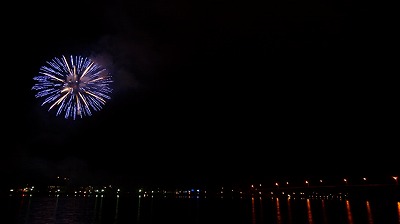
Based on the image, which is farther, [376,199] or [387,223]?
[376,199]

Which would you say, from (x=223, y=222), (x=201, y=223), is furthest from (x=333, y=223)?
(x=201, y=223)

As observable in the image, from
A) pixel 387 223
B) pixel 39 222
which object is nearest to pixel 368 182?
pixel 387 223

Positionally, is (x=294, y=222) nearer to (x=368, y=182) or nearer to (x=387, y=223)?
(x=387, y=223)

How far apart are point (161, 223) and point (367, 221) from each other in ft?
89.1

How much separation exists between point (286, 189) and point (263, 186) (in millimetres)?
26310

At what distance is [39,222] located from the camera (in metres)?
41.0

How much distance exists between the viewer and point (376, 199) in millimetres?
97188

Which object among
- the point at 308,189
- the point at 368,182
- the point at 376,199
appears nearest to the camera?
the point at 376,199

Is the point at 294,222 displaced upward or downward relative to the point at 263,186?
downward

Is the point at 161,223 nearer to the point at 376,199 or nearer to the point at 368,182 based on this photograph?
the point at 376,199

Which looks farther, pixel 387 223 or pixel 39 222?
pixel 39 222

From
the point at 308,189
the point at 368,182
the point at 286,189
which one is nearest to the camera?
the point at 368,182

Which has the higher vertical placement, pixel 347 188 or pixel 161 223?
pixel 347 188

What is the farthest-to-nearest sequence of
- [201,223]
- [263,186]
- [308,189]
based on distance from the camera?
[263,186], [308,189], [201,223]
